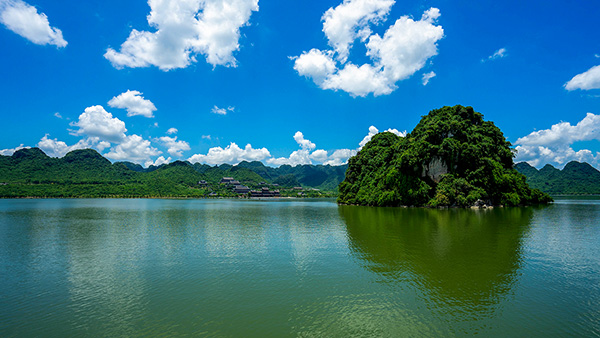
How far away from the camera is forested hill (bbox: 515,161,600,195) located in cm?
16000

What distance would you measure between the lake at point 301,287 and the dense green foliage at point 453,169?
37221 mm

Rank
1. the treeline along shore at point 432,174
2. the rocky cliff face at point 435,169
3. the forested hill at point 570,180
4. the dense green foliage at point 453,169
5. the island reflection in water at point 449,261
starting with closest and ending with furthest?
the island reflection in water at point 449,261, the dense green foliage at point 453,169, the treeline along shore at point 432,174, the rocky cliff face at point 435,169, the forested hill at point 570,180

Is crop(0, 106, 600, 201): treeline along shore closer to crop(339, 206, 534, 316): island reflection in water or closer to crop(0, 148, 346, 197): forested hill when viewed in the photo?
crop(0, 148, 346, 197): forested hill

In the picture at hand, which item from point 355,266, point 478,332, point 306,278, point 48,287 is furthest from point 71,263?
point 478,332

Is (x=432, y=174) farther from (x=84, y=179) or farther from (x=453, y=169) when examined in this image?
(x=84, y=179)

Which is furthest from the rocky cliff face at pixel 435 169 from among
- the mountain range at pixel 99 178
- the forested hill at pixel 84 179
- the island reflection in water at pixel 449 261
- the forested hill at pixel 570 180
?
the forested hill at pixel 570 180

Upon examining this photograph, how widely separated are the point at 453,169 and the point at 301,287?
193 ft

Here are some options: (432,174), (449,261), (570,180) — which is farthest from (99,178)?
(570,180)

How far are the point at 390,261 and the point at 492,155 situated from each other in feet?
202

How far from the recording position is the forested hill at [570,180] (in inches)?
6299

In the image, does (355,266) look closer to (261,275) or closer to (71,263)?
(261,275)

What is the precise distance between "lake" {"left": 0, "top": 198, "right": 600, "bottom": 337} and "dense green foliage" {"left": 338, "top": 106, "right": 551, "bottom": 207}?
37221 millimetres

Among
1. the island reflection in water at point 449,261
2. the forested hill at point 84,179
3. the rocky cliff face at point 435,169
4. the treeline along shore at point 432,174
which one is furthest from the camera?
the forested hill at point 84,179

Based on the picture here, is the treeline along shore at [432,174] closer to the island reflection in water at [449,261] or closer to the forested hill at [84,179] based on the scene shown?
the forested hill at [84,179]
